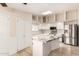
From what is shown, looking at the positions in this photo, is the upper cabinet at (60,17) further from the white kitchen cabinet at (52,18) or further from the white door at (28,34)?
the white door at (28,34)

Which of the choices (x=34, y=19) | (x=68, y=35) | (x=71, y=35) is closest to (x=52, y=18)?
(x=34, y=19)

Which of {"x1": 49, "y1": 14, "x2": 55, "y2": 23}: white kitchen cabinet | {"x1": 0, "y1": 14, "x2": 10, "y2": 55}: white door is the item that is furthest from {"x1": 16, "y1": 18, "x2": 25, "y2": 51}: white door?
{"x1": 49, "y1": 14, "x2": 55, "y2": 23}: white kitchen cabinet

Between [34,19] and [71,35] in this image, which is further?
[34,19]

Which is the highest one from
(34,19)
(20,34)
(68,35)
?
(34,19)

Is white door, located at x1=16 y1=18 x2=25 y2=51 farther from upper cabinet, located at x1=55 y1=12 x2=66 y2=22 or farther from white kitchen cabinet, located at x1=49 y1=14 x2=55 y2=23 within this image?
upper cabinet, located at x1=55 y1=12 x2=66 y2=22

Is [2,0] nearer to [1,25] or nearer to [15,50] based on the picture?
[1,25]

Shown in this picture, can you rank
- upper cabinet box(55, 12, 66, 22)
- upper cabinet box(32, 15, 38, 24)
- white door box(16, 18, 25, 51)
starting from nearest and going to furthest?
white door box(16, 18, 25, 51)
upper cabinet box(55, 12, 66, 22)
upper cabinet box(32, 15, 38, 24)

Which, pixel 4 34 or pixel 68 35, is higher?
pixel 4 34

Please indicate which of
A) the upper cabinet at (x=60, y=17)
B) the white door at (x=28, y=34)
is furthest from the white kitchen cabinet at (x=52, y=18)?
the white door at (x=28, y=34)

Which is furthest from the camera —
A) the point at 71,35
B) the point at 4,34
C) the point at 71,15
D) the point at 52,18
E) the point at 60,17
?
the point at 52,18

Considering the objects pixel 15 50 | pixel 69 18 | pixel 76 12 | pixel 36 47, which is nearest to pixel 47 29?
pixel 69 18

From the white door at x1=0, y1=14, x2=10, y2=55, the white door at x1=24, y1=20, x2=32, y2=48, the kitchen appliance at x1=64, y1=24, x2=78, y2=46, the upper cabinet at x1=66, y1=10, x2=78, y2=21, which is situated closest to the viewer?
the white door at x1=0, y1=14, x2=10, y2=55

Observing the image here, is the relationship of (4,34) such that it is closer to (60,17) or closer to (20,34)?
(20,34)

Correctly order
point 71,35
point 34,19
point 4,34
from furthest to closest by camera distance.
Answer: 1. point 34,19
2. point 71,35
3. point 4,34
